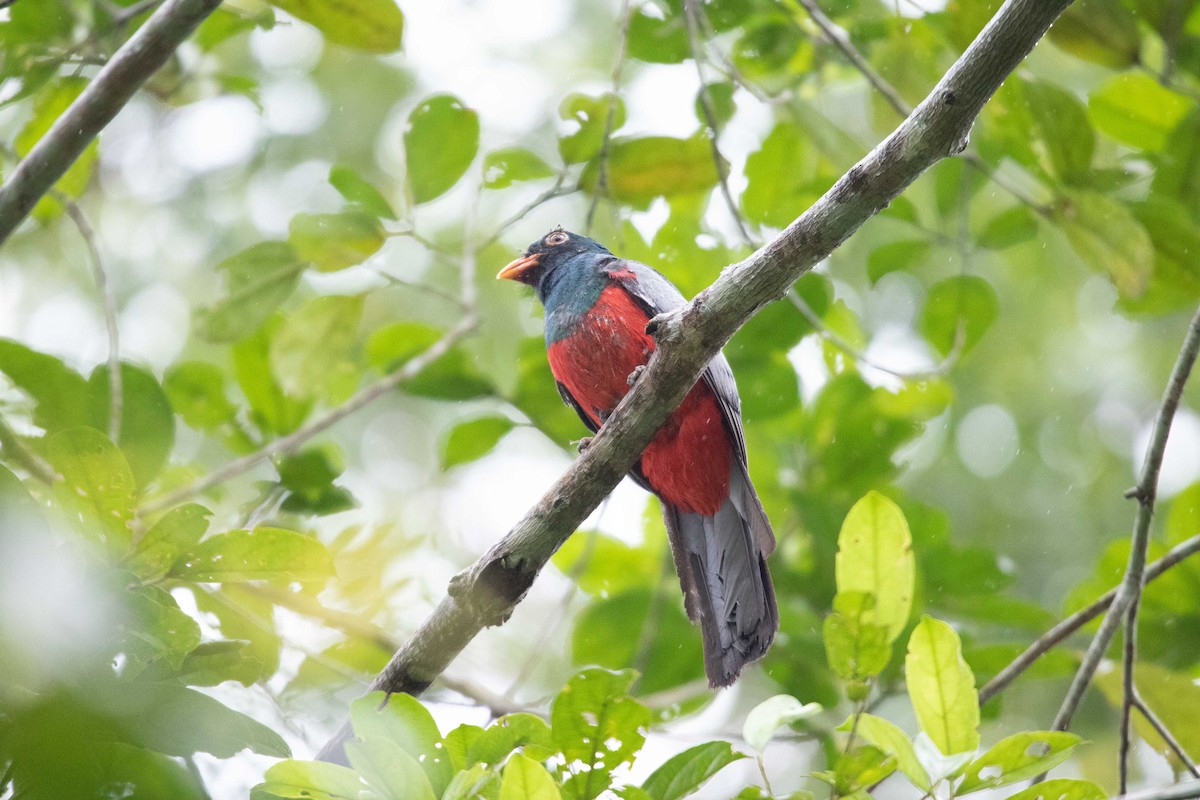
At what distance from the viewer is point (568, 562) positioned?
4.70m

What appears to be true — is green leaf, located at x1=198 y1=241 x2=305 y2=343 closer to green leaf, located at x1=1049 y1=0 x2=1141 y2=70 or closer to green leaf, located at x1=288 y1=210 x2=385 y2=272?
green leaf, located at x1=288 y1=210 x2=385 y2=272

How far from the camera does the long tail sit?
3.41 m

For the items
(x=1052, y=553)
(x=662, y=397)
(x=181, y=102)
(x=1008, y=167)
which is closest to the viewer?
(x=662, y=397)

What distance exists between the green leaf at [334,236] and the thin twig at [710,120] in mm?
1248

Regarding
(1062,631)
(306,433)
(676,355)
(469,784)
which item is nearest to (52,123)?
(306,433)

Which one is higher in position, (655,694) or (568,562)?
→ (568,562)

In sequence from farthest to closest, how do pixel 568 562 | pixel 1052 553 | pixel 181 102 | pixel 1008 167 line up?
1. pixel 1052 553
2. pixel 1008 167
3. pixel 568 562
4. pixel 181 102

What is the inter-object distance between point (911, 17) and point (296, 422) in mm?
2790

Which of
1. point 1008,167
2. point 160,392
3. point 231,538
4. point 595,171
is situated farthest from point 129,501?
point 1008,167

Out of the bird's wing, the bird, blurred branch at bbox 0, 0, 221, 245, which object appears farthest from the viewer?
the bird's wing

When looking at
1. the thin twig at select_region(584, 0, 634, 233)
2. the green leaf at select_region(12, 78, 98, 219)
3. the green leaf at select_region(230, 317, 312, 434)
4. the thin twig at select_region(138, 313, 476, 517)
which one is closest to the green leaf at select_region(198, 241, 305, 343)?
the green leaf at select_region(230, 317, 312, 434)

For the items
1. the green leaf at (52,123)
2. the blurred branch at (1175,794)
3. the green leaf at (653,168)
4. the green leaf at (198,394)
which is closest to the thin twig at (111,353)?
the green leaf at (52,123)

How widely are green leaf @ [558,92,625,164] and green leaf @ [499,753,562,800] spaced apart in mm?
2708

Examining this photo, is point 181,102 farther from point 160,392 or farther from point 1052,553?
point 1052,553
